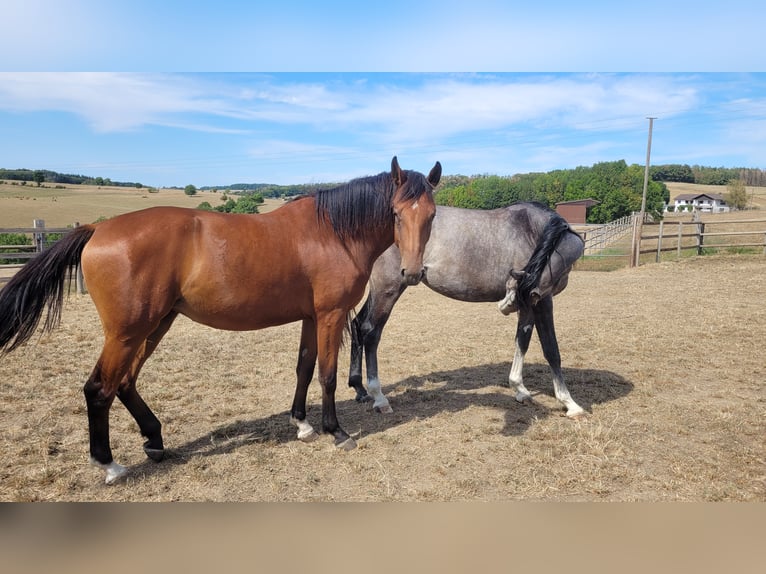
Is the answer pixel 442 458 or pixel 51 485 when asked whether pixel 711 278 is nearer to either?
pixel 442 458

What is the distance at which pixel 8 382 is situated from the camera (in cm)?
519

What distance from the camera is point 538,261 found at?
4438mm

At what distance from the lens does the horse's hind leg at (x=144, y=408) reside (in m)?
3.46

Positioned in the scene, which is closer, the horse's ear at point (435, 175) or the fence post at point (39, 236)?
the horse's ear at point (435, 175)

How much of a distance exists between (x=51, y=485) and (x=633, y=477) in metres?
4.07

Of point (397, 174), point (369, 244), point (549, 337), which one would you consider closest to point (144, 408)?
point (369, 244)

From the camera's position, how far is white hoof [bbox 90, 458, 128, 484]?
123 inches

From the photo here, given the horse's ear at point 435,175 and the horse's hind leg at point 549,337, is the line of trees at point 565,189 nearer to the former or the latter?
the horse's ear at point 435,175

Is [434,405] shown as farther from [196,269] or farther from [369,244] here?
[196,269]

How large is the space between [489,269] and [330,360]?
6.68ft

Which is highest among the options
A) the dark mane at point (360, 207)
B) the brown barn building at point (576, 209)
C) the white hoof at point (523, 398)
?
the brown barn building at point (576, 209)

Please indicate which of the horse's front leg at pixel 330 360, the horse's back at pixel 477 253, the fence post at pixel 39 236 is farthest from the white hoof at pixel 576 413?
the fence post at pixel 39 236

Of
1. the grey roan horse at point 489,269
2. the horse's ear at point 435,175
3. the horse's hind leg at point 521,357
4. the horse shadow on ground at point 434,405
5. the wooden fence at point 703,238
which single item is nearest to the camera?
the horse's ear at point 435,175

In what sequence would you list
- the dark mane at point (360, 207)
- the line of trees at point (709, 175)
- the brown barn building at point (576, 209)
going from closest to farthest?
the dark mane at point (360, 207), the brown barn building at point (576, 209), the line of trees at point (709, 175)
